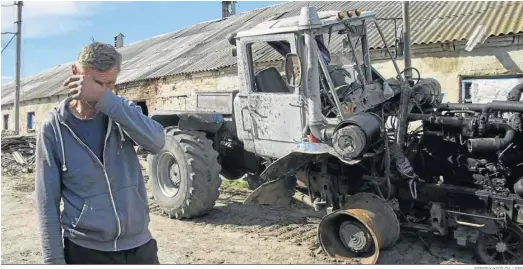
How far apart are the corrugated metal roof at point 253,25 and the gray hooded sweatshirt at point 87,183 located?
370 cm

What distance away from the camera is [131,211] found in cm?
242

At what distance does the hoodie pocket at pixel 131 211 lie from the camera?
2383 mm

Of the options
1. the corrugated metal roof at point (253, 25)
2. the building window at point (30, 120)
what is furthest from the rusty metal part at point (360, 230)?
the building window at point (30, 120)

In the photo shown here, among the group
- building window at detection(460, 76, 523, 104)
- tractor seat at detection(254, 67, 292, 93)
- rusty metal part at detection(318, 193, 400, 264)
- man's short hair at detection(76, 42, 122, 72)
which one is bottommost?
rusty metal part at detection(318, 193, 400, 264)

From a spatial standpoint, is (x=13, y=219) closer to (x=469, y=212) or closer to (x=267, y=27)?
(x=267, y=27)

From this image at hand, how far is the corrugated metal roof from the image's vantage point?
11.6 m

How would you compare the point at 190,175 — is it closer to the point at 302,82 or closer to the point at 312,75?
the point at 302,82

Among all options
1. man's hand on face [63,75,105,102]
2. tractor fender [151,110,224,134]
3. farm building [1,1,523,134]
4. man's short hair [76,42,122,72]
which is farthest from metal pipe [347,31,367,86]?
man's hand on face [63,75,105,102]

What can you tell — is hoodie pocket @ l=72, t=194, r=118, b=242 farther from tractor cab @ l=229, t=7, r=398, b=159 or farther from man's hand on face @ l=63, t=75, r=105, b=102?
tractor cab @ l=229, t=7, r=398, b=159

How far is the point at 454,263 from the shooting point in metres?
4.96

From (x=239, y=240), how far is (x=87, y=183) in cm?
377

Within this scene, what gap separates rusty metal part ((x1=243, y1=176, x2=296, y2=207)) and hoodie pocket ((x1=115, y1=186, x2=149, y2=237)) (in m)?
3.78

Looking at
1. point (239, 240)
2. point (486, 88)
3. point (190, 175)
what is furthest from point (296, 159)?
point (486, 88)

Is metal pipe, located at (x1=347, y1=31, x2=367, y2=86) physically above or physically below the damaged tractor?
above
